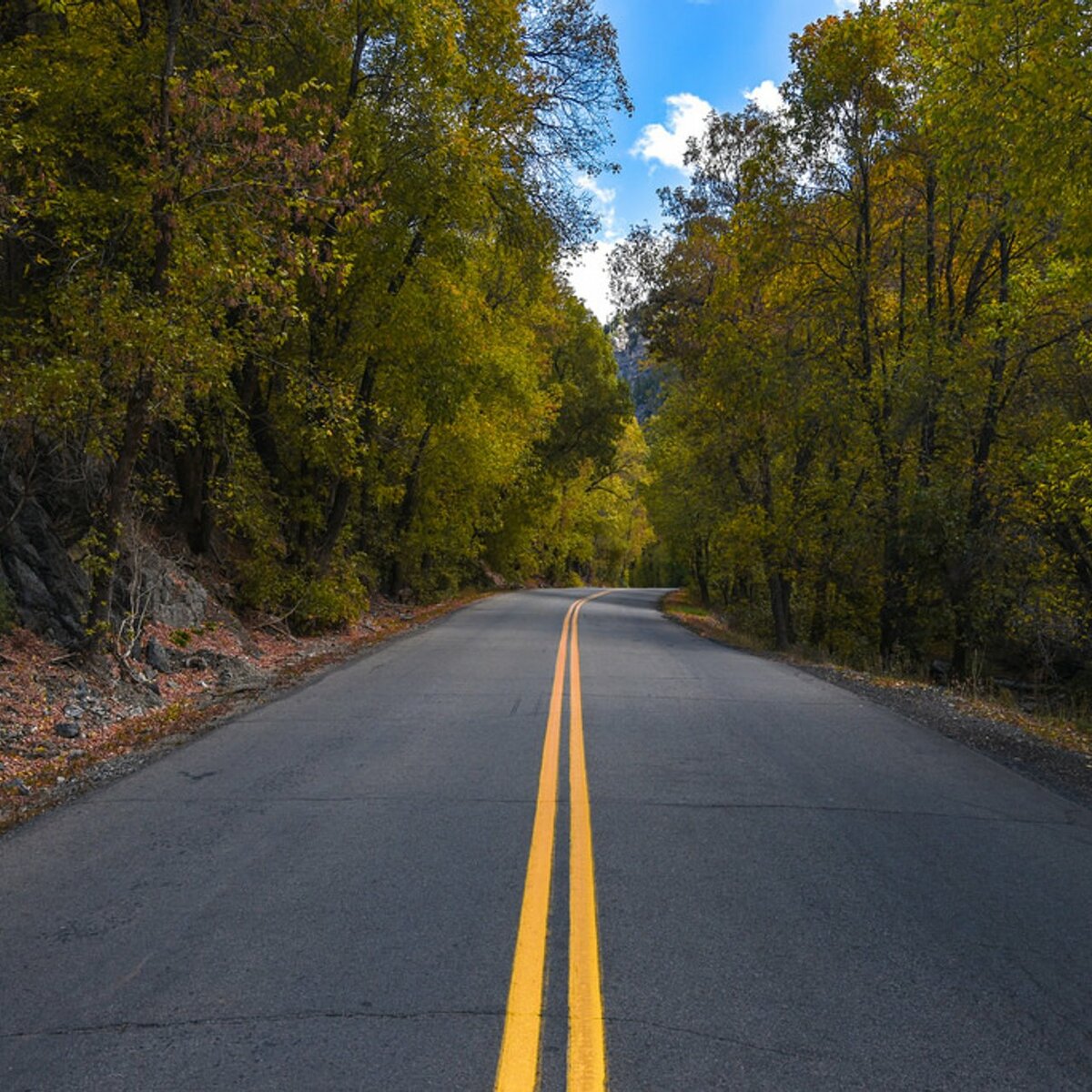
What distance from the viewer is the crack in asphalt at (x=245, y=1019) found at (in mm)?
3070

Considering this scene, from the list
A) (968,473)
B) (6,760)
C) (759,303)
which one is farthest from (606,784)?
(759,303)

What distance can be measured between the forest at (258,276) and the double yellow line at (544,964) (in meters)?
5.80

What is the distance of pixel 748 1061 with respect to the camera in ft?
9.60

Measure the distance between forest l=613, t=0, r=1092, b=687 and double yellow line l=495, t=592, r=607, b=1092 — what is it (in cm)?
895

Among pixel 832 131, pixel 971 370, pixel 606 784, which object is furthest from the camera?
pixel 832 131

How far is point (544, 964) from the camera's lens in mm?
3578

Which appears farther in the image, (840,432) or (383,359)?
(840,432)

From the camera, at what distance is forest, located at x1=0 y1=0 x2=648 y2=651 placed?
28.1 feet

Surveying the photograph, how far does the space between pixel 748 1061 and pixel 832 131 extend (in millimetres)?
17967

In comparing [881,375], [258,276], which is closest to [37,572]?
[258,276]

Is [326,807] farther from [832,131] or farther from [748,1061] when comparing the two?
[832,131]

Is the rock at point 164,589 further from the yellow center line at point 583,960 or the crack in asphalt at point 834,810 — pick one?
the crack in asphalt at point 834,810

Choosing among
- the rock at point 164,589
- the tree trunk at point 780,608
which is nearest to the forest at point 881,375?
the tree trunk at point 780,608

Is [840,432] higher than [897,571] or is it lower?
higher
